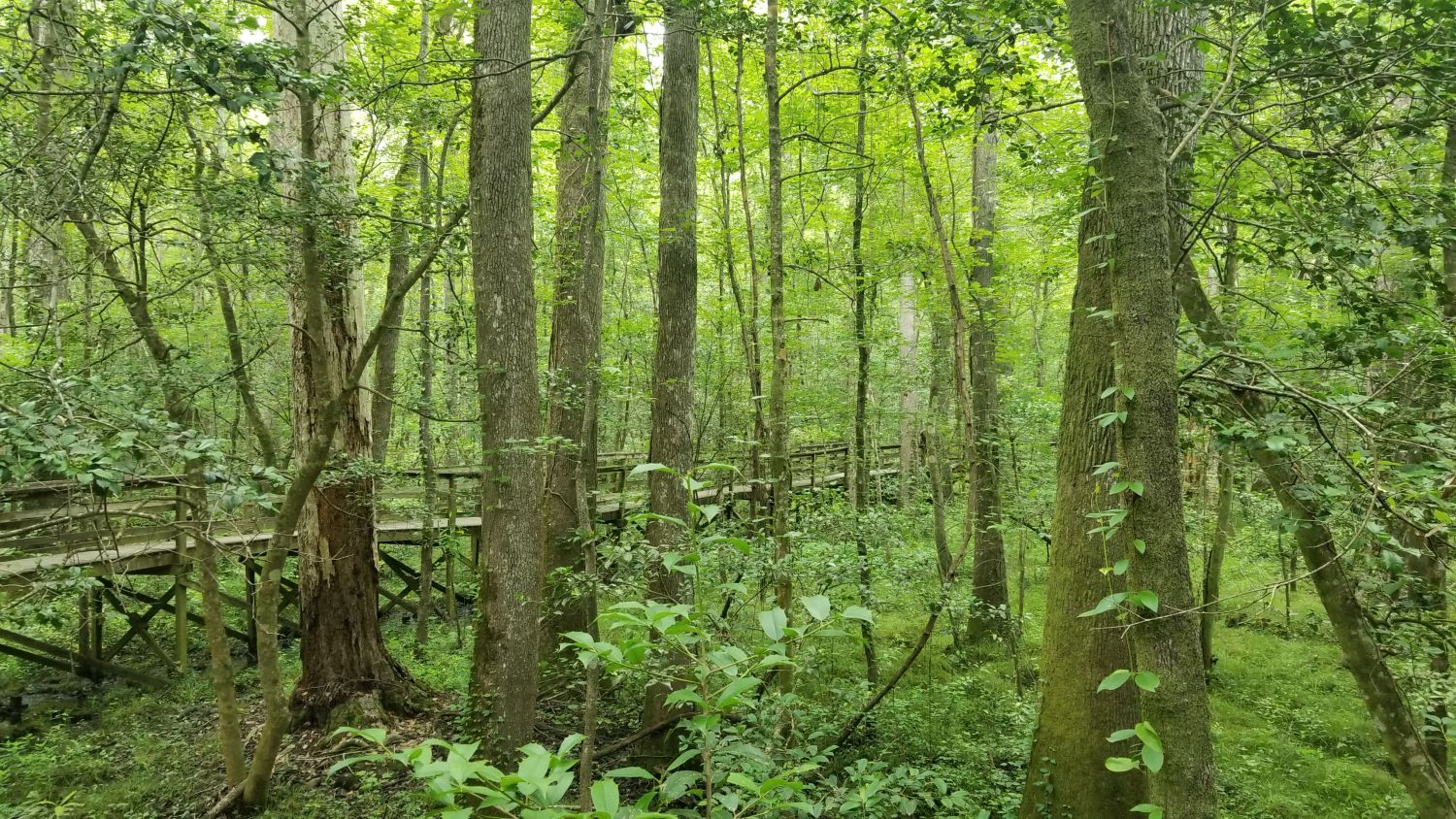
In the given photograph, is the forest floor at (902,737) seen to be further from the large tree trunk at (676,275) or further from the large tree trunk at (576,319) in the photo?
the large tree trunk at (576,319)

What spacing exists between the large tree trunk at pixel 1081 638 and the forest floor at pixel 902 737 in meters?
0.68

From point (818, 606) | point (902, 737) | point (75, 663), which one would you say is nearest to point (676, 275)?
point (902, 737)

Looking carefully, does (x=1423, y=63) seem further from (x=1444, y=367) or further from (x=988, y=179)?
(x=988, y=179)

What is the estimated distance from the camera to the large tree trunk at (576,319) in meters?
5.83

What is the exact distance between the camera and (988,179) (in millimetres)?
9109

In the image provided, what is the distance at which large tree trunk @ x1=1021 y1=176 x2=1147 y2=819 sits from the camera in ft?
13.5

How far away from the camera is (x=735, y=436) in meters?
4.99

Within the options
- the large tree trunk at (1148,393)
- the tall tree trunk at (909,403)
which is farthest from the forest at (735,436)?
the tall tree trunk at (909,403)

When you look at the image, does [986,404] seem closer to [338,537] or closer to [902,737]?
[902,737]

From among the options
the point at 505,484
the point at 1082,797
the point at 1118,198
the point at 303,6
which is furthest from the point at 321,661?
the point at 1118,198

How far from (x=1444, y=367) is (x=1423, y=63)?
4.87ft

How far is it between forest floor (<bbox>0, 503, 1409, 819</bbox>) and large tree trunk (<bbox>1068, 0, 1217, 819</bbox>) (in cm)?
312

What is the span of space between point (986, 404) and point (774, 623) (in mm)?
8130

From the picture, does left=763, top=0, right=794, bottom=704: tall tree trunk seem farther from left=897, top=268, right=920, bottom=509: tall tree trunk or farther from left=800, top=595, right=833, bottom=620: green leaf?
left=897, top=268, right=920, bottom=509: tall tree trunk
